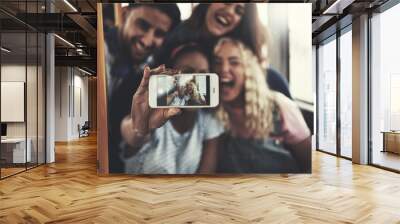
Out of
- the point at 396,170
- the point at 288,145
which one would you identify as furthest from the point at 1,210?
the point at 396,170

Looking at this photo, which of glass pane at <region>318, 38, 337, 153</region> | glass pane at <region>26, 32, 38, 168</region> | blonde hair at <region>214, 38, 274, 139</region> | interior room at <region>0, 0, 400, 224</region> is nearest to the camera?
interior room at <region>0, 0, 400, 224</region>

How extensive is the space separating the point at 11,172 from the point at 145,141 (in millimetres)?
2487

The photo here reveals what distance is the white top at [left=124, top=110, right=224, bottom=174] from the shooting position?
6.04 metres

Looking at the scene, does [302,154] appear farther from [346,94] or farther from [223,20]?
[346,94]

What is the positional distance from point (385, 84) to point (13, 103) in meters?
6.94

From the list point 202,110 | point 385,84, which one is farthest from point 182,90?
point 385,84

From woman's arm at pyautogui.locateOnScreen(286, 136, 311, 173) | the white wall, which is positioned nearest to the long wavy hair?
woman's arm at pyautogui.locateOnScreen(286, 136, 311, 173)

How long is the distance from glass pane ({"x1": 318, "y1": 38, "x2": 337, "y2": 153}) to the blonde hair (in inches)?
165

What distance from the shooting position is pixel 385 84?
750cm

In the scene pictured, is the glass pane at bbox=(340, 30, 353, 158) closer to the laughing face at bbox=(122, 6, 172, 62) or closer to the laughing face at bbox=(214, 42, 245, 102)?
the laughing face at bbox=(214, 42, 245, 102)

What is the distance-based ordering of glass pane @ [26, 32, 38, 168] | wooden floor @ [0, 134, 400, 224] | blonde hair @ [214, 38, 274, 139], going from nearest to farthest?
wooden floor @ [0, 134, 400, 224] → blonde hair @ [214, 38, 274, 139] → glass pane @ [26, 32, 38, 168]

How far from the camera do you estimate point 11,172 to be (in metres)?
6.57

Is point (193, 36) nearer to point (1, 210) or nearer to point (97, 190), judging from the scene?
point (97, 190)

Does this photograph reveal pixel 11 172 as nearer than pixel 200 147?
No
